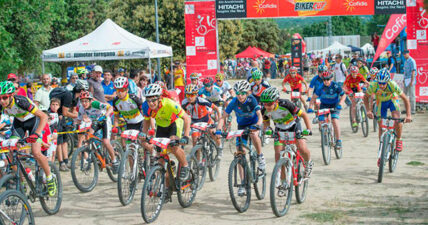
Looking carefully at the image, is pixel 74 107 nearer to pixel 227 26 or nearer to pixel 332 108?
pixel 332 108

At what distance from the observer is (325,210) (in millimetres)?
8352

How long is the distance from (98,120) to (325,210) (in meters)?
4.39

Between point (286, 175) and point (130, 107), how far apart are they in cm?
342

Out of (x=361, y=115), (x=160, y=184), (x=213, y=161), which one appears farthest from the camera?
(x=361, y=115)

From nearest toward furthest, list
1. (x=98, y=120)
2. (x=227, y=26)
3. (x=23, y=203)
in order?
1. (x=23, y=203)
2. (x=98, y=120)
3. (x=227, y=26)

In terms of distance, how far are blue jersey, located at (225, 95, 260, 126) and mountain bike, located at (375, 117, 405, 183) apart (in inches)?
91.8

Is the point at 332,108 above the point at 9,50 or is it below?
below

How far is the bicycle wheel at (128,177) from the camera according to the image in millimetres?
8648

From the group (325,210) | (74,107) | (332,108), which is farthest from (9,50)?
(325,210)

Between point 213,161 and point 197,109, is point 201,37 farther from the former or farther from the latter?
point 213,161

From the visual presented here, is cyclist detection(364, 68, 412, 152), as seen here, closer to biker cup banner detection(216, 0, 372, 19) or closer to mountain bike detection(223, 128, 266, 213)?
mountain bike detection(223, 128, 266, 213)

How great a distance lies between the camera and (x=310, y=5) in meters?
20.5

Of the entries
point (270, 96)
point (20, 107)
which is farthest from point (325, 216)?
point (20, 107)

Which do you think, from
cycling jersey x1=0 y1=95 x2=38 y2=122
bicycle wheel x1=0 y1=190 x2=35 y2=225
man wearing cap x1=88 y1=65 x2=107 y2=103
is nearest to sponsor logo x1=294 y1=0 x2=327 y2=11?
man wearing cap x1=88 y1=65 x2=107 y2=103
